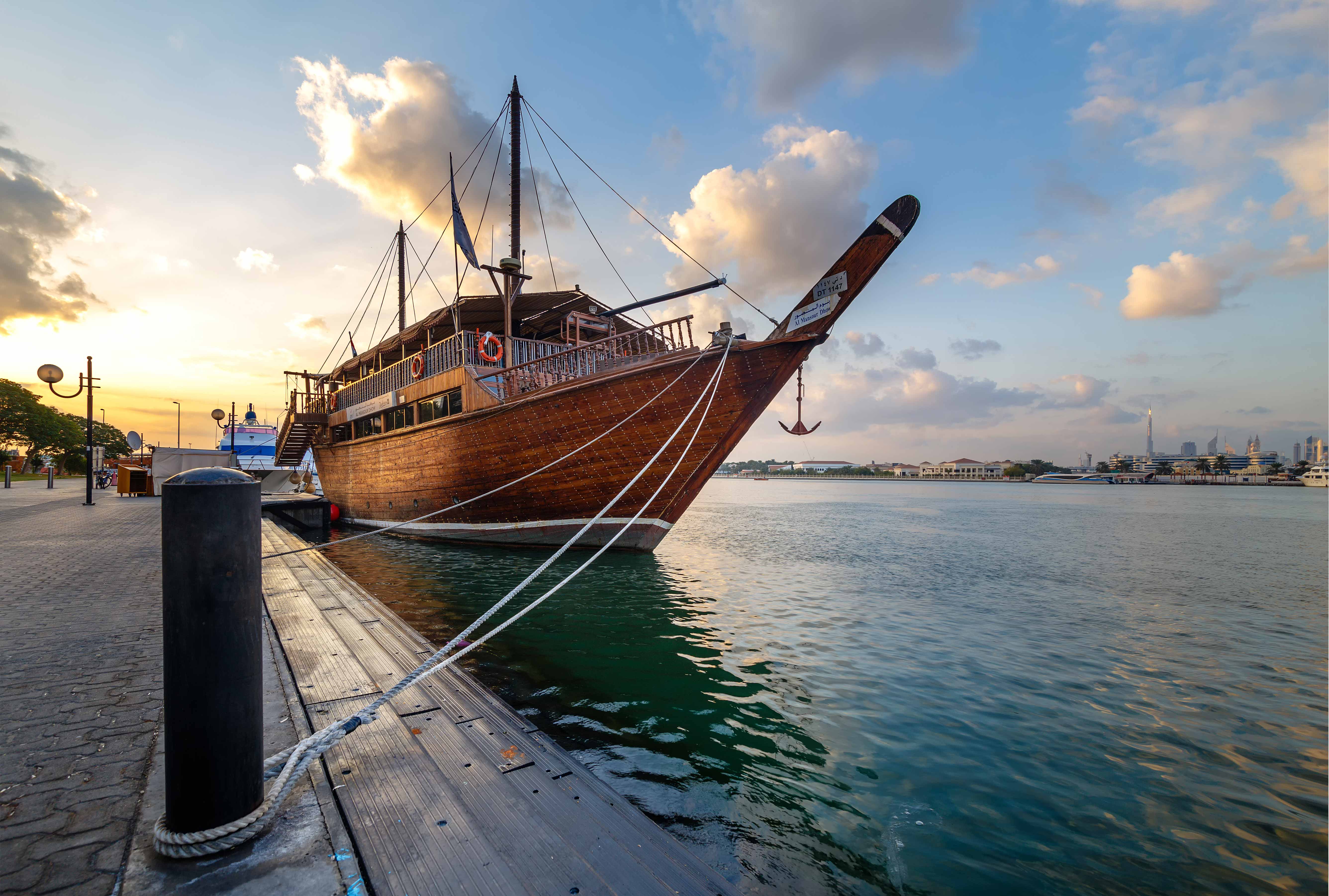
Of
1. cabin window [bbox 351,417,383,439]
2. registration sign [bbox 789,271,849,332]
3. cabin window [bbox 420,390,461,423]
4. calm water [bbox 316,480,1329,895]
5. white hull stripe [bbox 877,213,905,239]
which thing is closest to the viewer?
calm water [bbox 316,480,1329,895]

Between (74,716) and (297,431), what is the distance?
992 inches

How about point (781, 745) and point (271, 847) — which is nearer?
point (271, 847)

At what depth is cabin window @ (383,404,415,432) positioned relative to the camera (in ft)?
49.0

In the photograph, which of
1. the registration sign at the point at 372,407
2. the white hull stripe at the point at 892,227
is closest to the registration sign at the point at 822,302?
the white hull stripe at the point at 892,227

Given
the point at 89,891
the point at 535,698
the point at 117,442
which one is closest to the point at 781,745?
the point at 535,698

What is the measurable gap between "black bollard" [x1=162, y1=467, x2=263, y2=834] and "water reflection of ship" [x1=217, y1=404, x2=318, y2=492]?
38111 mm

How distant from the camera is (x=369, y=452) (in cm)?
1722

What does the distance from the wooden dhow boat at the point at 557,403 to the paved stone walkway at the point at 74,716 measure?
398 cm

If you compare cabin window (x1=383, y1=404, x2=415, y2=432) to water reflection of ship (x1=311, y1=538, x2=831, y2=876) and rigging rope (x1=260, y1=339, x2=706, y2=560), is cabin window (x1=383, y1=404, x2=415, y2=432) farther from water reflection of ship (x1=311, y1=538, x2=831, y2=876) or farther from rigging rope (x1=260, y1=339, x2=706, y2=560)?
water reflection of ship (x1=311, y1=538, x2=831, y2=876)

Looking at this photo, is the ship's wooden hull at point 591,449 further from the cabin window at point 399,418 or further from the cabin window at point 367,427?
the cabin window at point 367,427

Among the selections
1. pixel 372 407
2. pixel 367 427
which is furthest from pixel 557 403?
pixel 367 427

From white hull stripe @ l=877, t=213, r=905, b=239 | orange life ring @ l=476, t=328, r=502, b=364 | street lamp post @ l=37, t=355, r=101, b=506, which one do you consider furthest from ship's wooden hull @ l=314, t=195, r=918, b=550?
street lamp post @ l=37, t=355, r=101, b=506

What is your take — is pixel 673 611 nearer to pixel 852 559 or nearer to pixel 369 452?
pixel 852 559

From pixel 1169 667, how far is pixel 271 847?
834 centimetres
